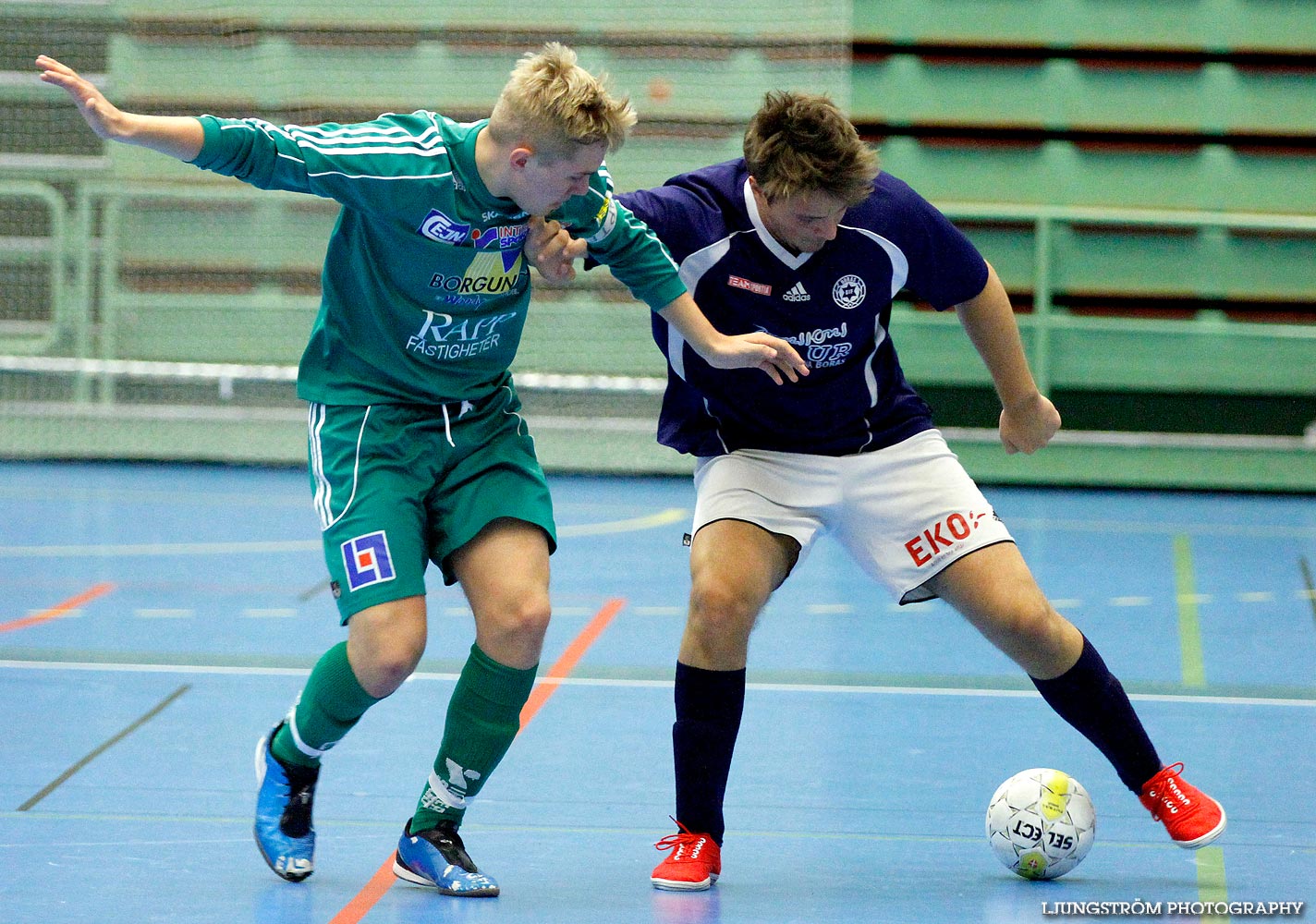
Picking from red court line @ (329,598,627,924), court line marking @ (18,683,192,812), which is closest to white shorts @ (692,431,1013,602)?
red court line @ (329,598,627,924)

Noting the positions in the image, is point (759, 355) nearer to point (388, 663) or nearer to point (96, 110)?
point (388, 663)

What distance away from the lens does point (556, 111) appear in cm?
259

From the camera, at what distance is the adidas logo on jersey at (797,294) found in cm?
304

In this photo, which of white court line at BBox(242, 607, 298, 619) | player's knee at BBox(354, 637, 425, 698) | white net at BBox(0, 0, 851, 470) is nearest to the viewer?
player's knee at BBox(354, 637, 425, 698)

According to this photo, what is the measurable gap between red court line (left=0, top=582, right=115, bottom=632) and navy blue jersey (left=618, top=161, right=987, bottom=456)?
113 inches

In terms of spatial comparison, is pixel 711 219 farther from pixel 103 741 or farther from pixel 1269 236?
pixel 1269 236

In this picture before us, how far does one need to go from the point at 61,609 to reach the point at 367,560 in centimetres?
293

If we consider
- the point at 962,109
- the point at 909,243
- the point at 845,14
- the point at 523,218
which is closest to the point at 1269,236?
the point at 962,109

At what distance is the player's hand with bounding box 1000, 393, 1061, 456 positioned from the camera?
321cm

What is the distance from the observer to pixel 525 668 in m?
2.86

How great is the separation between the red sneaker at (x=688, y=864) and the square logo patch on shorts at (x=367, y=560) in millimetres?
718

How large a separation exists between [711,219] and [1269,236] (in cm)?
680

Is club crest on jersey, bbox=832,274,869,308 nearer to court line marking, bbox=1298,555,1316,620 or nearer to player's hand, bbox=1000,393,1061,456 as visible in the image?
player's hand, bbox=1000,393,1061,456

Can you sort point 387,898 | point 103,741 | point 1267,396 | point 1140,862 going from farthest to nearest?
point 1267,396 < point 103,741 < point 1140,862 < point 387,898
